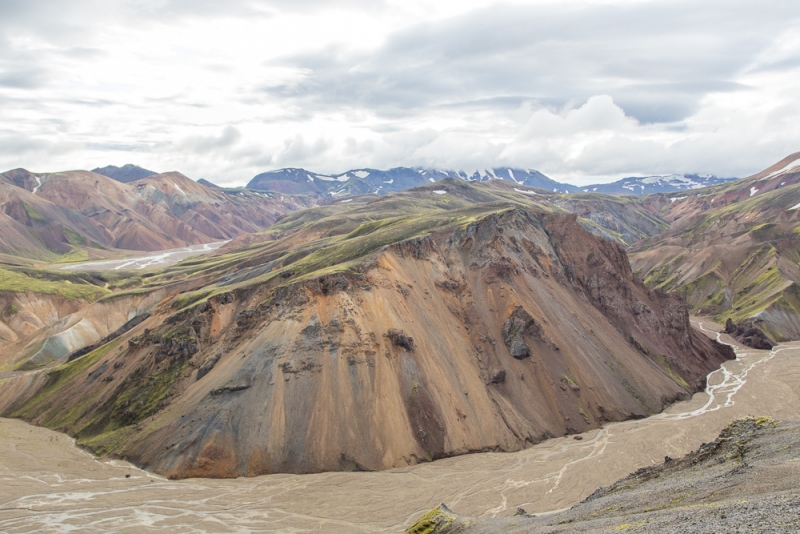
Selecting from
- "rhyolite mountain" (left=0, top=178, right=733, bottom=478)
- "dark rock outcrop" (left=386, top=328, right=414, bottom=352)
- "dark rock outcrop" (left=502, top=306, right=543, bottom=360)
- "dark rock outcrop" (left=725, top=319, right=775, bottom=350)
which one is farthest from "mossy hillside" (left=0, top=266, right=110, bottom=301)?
"dark rock outcrop" (left=725, top=319, right=775, bottom=350)

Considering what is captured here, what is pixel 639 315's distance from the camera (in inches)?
4240

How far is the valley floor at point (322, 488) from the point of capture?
52.2 m

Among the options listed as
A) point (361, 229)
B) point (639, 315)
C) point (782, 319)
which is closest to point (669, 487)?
point (639, 315)

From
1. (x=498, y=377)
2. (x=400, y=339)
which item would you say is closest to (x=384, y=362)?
(x=400, y=339)

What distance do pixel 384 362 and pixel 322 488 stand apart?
22.9m

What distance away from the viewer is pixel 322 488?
59188 millimetres

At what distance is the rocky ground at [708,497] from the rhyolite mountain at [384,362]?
2964cm

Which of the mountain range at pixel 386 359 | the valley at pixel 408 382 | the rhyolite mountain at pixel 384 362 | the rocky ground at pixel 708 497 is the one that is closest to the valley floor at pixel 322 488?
the valley at pixel 408 382

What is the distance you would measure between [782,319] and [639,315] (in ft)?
223

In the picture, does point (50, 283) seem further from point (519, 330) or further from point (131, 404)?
point (519, 330)

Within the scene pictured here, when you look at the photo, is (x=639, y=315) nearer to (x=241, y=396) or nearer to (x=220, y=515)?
(x=241, y=396)

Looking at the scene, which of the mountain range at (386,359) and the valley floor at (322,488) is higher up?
the mountain range at (386,359)

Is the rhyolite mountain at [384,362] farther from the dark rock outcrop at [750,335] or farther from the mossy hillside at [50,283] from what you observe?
the mossy hillside at [50,283]

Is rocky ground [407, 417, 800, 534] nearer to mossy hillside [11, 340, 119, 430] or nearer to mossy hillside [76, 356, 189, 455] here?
mossy hillside [76, 356, 189, 455]
